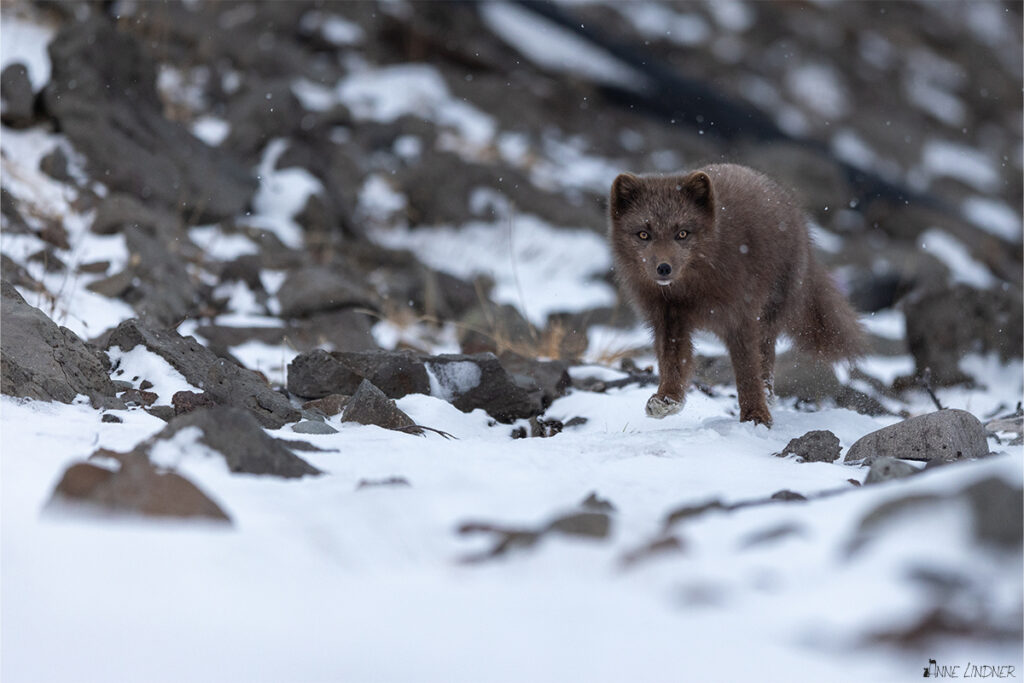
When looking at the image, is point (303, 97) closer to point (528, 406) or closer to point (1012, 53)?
point (528, 406)

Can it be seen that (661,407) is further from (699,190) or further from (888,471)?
(888,471)

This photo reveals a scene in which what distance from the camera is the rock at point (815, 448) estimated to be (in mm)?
4152

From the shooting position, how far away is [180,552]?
7.66 ft

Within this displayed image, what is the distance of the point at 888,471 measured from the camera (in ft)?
10.8

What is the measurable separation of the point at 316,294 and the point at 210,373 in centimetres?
293

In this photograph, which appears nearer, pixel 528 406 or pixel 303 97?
pixel 528 406

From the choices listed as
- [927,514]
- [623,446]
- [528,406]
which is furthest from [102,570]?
[528,406]

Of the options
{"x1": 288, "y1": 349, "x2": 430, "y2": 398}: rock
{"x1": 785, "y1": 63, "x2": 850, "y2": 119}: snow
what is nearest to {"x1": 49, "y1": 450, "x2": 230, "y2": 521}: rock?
{"x1": 288, "y1": 349, "x2": 430, "y2": 398}: rock

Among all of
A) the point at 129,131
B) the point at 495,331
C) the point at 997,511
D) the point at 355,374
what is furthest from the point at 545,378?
the point at 129,131

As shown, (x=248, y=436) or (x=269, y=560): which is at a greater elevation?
(x=248, y=436)

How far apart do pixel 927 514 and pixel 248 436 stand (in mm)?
2019

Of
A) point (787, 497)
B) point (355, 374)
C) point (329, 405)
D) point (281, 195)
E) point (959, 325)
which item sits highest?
point (281, 195)

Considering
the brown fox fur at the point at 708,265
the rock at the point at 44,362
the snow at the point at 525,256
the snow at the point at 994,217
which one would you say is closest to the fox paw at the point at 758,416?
the brown fox fur at the point at 708,265

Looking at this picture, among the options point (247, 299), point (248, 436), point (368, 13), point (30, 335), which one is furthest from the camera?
point (368, 13)
